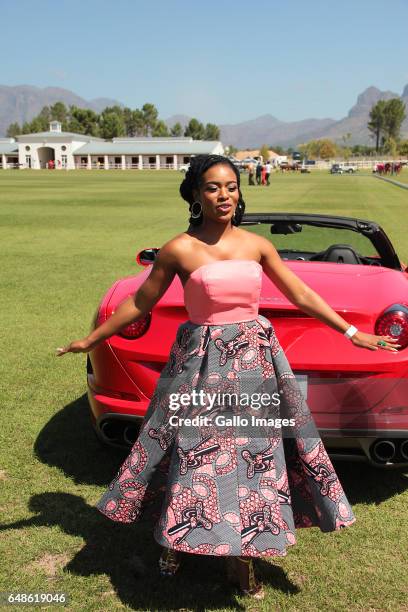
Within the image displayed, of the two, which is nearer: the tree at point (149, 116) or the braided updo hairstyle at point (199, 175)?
the braided updo hairstyle at point (199, 175)

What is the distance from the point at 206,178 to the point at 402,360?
4.72 feet

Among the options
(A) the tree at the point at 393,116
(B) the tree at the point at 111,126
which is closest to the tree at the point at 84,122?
(B) the tree at the point at 111,126

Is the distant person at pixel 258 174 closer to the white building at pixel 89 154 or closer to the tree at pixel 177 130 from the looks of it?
the white building at pixel 89 154

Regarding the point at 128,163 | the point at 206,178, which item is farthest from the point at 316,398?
the point at 128,163

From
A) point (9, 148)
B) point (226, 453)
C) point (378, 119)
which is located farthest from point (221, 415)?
point (378, 119)

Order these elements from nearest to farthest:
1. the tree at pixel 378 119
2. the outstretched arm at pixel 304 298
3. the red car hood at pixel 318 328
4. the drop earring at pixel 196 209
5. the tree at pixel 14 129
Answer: the drop earring at pixel 196 209
the outstretched arm at pixel 304 298
the red car hood at pixel 318 328
the tree at pixel 14 129
the tree at pixel 378 119

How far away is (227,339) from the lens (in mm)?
2484

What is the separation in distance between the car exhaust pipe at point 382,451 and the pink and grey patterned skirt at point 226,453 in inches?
27.5

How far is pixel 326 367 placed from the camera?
10.6 feet

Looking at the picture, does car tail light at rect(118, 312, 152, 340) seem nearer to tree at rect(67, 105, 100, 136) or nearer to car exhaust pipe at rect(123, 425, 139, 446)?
car exhaust pipe at rect(123, 425, 139, 446)

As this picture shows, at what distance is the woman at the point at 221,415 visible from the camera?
96.7 inches

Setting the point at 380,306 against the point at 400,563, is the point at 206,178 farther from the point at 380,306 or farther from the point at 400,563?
the point at 400,563

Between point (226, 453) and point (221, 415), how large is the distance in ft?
0.47

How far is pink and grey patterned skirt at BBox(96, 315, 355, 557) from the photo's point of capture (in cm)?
245
